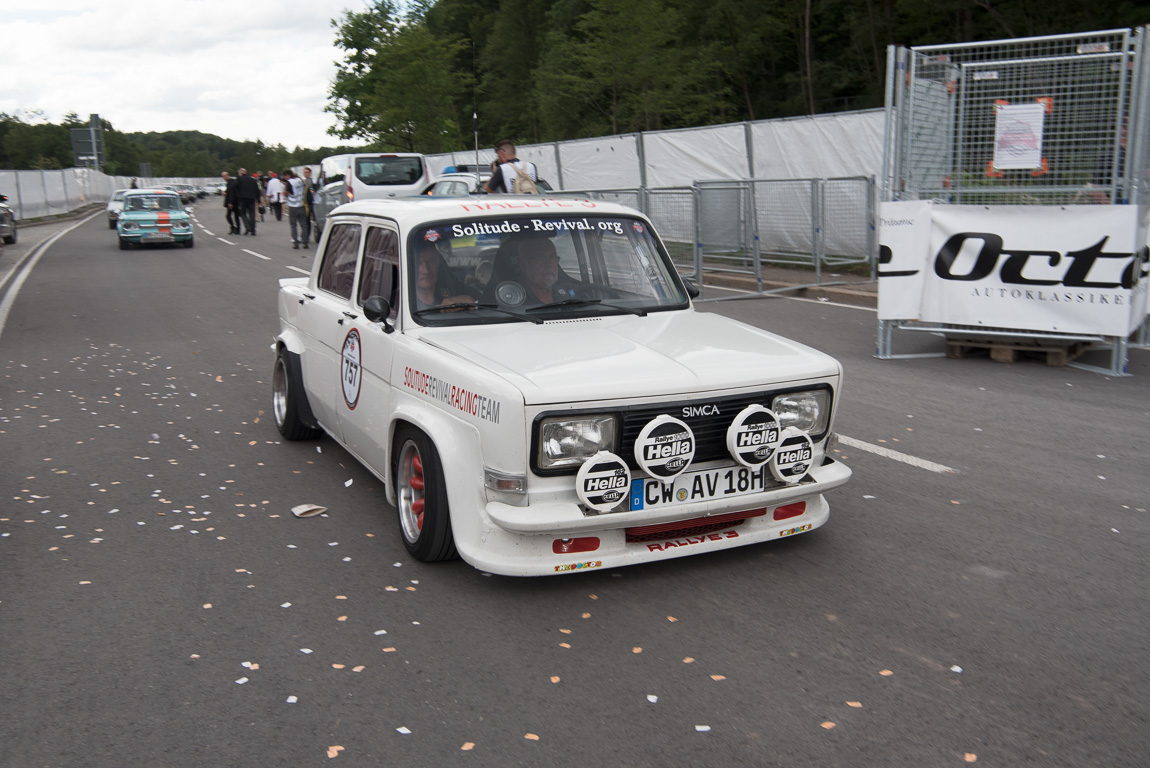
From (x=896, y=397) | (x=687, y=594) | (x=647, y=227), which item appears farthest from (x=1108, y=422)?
(x=687, y=594)

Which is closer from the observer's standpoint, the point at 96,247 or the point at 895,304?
the point at 895,304

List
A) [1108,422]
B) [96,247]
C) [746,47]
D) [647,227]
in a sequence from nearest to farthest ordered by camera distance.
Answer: [647,227] → [1108,422] → [96,247] → [746,47]

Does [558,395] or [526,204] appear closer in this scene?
[558,395]

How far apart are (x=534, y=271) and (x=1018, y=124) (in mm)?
6169

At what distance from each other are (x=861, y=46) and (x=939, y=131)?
125ft

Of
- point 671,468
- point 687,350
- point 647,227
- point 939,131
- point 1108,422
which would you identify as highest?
point 939,131

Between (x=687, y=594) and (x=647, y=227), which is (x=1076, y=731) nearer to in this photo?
(x=687, y=594)

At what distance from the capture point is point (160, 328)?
39.1 ft

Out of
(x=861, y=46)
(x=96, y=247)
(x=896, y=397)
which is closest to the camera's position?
(x=896, y=397)

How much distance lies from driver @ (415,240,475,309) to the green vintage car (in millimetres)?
21887

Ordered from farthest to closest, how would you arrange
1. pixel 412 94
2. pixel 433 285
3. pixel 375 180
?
pixel 412 94 → pixel 375 180 → pixel 433 285

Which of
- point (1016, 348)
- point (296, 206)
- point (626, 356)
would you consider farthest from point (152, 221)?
point (626, 356)

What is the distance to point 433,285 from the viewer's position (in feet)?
16.0

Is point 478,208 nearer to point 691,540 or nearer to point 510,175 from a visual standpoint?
point 691,540
